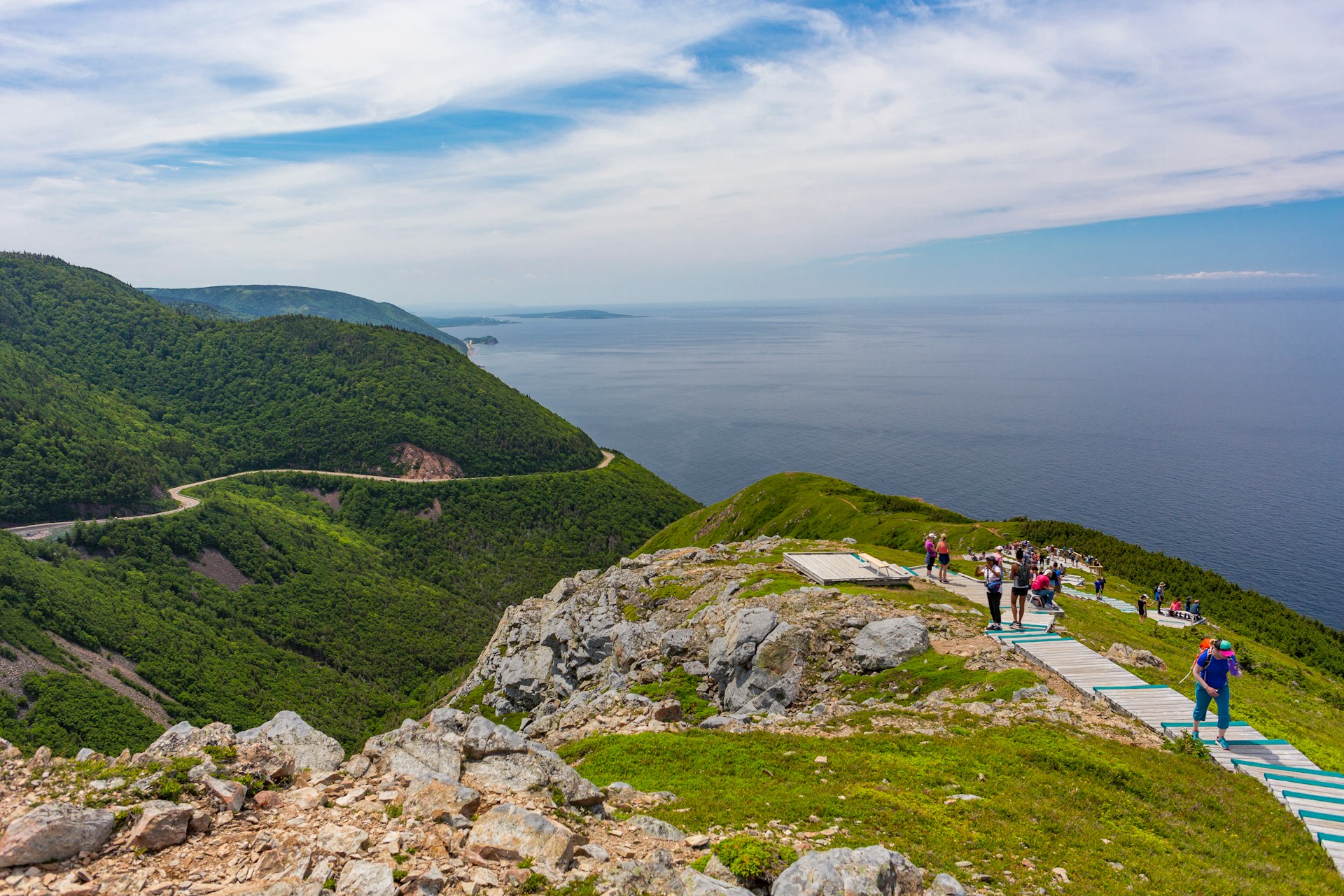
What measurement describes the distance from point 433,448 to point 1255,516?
511ft

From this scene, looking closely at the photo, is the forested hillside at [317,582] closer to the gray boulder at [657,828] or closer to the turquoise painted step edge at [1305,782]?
the gray boulder at [657,828]

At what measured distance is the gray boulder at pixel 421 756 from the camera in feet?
A: 41.2

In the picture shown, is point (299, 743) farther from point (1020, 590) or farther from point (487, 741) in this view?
point (1020, 590)

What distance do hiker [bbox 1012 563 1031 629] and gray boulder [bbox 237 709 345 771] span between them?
825 inches

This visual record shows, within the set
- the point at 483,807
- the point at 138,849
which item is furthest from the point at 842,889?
the point at 138,849

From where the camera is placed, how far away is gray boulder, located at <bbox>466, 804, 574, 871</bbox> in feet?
33.1

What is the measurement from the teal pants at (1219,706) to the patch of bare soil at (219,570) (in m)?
113

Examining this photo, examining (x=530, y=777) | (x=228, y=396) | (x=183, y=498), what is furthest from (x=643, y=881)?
(x=228, y=396)

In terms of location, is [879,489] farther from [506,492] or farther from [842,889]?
[842,889]

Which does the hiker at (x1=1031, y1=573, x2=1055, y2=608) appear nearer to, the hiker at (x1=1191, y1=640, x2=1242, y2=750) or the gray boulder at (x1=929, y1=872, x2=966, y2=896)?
the hiker at (x1=1191, y1=640, x2=1242, y2=750)

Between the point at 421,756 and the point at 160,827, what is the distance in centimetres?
420

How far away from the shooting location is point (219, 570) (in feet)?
331

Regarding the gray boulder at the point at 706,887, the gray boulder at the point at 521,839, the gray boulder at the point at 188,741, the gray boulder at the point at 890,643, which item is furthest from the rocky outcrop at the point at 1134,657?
the gray boulder at the point at 188,741

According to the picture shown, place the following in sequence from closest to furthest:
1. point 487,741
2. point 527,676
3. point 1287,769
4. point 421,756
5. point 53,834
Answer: point 53,834 < point 421,756 < point 487,741 < point 1287,769 < point 527,676
